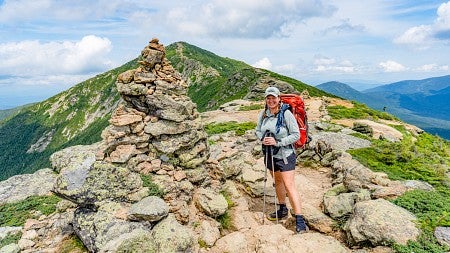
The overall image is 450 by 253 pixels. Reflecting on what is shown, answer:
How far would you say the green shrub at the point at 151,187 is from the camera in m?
11.7

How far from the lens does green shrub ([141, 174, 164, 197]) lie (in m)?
11.7

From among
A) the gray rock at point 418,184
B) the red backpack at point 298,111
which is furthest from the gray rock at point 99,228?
the gray rock at point 418,184

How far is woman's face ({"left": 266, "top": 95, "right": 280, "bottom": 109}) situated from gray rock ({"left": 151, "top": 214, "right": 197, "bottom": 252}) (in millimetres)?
4965

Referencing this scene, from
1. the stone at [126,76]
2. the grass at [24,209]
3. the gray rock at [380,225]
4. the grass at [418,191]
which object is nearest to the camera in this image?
the grass at [418,191]

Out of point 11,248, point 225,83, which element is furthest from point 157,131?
point 225,83

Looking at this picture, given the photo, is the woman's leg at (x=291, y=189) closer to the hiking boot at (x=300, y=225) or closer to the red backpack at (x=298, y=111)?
the hiking boot at (x=300, y=225)

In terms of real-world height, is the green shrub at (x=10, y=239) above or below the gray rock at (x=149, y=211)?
below

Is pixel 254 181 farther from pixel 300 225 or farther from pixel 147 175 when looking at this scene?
pixel 147 175

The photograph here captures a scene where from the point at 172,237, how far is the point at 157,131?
453 centimetres

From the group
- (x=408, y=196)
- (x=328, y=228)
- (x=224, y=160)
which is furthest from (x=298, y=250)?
(x=224, y=160)

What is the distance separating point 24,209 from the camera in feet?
49.9

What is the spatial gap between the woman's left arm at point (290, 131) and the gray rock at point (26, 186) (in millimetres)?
13923

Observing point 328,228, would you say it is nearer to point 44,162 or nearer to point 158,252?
point 158,252

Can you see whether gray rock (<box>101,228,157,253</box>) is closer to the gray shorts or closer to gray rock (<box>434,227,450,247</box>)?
the gray shorts
